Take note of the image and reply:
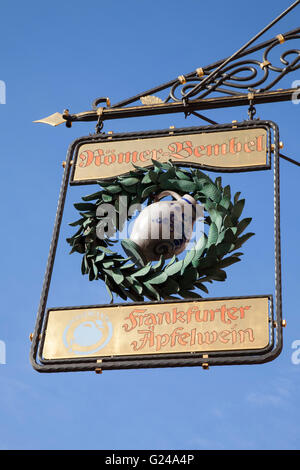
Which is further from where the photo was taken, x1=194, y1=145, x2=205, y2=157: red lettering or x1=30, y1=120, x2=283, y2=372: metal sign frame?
x1=194, y1=145, x2=205, y2=157: red lettering

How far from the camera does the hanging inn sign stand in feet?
24.6

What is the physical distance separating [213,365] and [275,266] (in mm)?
931

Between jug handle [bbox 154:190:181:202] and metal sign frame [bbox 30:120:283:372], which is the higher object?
jug handle [bbox 154:190:181:202]

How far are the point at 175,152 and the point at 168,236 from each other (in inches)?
34.1

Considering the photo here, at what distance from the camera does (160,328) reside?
7.63 meters

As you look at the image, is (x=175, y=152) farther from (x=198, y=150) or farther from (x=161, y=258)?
(x=161, y=258)

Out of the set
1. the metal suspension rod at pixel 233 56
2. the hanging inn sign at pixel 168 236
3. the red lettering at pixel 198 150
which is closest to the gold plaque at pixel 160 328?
the hanging inn sign at pixel 168 236

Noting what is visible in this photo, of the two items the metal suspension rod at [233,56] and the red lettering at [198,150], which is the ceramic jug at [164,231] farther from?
Answer: the metal suspension rod at [233,56]

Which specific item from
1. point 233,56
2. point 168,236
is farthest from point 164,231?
point 233,56

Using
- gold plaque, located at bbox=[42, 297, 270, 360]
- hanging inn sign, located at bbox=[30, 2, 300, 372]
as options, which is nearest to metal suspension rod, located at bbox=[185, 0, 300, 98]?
hanging inn sign, located at bbox=[30, 2, 300, 372]

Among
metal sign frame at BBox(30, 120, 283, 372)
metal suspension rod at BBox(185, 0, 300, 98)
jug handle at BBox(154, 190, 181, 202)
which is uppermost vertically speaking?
metal suspension rod at BBox(185, 0, 300, 98)

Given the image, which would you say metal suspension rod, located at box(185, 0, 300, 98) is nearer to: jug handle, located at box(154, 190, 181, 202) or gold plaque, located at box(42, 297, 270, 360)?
jug handle, located at box(154, 190, 181, 202)

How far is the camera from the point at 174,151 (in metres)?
8.89

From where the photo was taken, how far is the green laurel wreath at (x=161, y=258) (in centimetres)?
827
